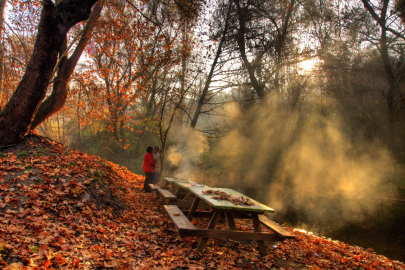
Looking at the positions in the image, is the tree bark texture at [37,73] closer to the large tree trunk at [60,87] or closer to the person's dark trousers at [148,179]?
the large tree trunk at [60,87]

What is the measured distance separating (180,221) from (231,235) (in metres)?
0.91

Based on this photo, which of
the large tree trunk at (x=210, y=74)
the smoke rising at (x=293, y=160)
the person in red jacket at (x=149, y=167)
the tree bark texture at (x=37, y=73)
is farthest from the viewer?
the smoke rising at (x=293, y=160)

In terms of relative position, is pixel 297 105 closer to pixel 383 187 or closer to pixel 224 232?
pixel 383 187

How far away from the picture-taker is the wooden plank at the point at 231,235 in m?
4.14

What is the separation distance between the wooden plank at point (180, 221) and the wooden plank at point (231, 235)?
0.08m

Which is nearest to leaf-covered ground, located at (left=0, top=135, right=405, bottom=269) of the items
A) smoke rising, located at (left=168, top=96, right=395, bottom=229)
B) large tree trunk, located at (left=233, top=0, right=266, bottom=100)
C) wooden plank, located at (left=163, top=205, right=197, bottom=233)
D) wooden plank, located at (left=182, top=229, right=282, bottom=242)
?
wooden plank, located at (left=182, top=229, right=282, bottom=242)

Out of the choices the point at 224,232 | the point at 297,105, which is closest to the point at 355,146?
the point at 297,105

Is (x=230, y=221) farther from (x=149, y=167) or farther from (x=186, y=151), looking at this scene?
(x=186, y=151)

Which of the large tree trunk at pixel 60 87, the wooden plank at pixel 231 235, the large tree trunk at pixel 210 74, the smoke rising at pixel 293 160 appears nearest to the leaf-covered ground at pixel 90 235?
the wooden plank at pixel 231 235

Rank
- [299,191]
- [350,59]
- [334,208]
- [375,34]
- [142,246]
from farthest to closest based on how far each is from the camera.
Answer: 1. [299,191]
2. [350,59]
3. [375,34]
4. [334,208]
5. [142,246]

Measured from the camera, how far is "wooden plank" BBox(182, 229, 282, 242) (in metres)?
4.14

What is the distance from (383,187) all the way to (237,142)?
10.0 m

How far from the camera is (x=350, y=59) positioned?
50.8ft

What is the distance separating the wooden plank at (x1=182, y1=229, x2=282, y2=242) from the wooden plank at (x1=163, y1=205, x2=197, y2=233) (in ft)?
0.26
